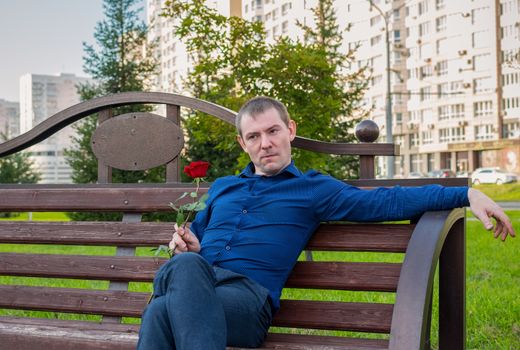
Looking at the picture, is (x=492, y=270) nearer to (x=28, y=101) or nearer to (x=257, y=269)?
(x=257, y=269)

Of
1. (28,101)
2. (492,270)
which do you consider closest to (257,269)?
(492,270)

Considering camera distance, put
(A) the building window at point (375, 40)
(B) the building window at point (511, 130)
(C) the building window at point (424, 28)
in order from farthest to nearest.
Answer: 1. (A) the building window at point (375, 40)
2. (C) the building window at point (424, 28)
3. (B) the building window at point (511, 130)

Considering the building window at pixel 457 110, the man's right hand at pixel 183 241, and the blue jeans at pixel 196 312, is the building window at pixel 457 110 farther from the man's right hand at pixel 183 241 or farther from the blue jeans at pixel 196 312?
the blue jeans at pixel 196 312

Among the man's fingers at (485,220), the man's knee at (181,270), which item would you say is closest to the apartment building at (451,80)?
the man's fingers at (485,220)

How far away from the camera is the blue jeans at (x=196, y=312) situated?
8.29 ft

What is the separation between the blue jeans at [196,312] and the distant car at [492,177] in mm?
45190

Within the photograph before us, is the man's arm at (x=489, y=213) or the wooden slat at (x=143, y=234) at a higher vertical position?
the man's arm at (x=489, y=213)

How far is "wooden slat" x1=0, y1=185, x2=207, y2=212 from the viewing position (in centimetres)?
379

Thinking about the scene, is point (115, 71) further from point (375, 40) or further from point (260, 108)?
point (375, 40)

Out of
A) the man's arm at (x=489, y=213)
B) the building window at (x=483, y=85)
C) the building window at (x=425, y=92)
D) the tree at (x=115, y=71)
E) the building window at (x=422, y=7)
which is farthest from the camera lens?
the building window at (x=422, y=7)

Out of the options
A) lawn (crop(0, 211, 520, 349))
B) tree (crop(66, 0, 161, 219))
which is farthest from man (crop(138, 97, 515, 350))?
tree (crop(66, 0, 161, 219))

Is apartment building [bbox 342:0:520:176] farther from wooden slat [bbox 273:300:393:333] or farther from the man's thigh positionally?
the man's thigh

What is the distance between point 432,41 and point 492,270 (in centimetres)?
5683

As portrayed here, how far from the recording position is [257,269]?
9.92ft
